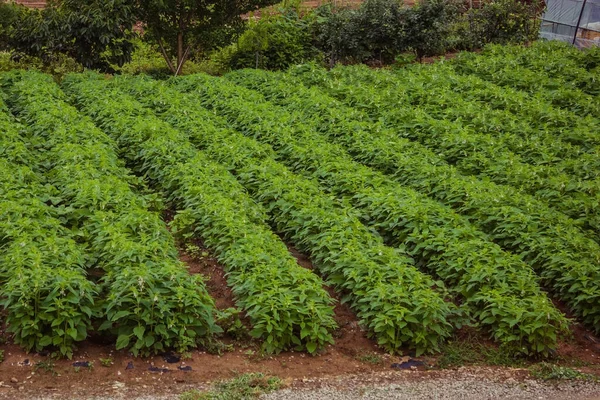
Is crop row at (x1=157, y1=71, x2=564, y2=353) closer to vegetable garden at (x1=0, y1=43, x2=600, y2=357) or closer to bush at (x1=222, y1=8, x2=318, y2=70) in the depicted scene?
vegetable garden at (x1=0, y1=43, x2=600, y2=357)

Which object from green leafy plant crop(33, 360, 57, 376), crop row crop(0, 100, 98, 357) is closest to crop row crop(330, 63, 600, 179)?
crop row crop(0, 100, 98, 357)

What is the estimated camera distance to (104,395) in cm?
664

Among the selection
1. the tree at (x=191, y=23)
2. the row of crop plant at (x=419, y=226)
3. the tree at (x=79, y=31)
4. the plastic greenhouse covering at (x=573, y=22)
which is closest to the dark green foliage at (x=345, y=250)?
the row of crop plant at (x=419, y=226)

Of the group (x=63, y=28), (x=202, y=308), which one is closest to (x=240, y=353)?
(x=202, y=308)

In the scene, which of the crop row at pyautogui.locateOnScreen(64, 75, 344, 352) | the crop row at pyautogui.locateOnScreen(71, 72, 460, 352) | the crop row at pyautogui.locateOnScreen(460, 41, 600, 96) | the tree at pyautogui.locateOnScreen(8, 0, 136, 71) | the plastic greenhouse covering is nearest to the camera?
the crop row at pyautogui.locateOnScreen(64, 75, 344, 352)

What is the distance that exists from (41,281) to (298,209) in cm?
367

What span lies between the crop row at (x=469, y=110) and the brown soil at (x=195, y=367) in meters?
4.50

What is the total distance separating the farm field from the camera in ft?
24.6

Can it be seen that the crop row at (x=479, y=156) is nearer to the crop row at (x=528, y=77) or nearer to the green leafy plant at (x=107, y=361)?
the crop row at (x=528, y=77)

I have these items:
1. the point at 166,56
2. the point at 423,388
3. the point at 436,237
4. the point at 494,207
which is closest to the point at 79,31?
the point at 166,56

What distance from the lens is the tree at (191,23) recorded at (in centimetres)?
1844

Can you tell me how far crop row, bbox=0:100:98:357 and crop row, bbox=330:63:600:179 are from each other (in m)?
7.08

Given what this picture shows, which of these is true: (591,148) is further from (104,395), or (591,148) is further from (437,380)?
(104,395)

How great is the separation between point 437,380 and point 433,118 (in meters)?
7.61
